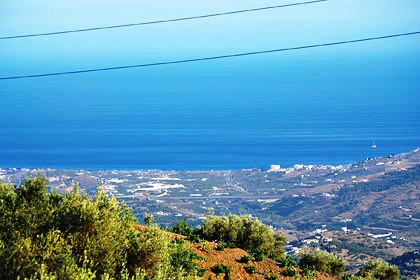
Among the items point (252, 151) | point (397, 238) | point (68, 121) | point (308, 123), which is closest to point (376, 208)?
point (397, 238)

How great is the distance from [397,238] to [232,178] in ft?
143

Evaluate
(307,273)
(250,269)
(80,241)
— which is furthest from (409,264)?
(80,241)

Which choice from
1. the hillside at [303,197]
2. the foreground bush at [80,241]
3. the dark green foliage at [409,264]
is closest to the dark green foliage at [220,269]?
the foreground bush at [80,241]

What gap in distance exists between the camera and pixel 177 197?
78.9m

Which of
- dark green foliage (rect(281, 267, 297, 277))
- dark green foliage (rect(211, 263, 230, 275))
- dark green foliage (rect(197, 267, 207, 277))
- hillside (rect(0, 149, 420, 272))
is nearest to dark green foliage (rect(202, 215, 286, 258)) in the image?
dark green foliage (rect(281, 267, 297, 277))

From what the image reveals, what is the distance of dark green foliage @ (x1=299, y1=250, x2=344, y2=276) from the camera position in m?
19.1

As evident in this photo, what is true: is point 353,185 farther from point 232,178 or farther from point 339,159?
point 339,159

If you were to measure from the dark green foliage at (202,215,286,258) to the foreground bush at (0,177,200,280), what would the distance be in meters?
6.72

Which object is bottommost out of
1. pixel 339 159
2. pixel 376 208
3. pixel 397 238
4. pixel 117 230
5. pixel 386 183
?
pixel 117 230

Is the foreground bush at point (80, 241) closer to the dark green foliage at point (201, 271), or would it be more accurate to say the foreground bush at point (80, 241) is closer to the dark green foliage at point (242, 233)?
the dark green foliage at point (201, 271)

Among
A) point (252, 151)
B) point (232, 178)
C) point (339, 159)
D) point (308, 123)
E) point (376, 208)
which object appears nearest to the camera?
point (376, 208)

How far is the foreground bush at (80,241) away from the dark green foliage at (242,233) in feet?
22.0

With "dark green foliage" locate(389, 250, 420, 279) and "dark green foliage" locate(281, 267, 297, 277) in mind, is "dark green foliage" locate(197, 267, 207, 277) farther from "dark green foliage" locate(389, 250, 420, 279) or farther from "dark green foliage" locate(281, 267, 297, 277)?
"dark green foliage" locate(389, 250, 420, 279)

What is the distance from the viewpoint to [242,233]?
1959 cm
